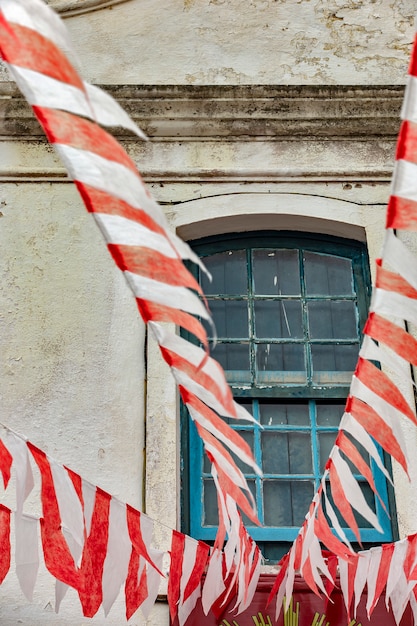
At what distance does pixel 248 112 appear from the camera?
6.23 m

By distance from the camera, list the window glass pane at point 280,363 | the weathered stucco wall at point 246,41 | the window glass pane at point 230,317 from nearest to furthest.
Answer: the window glass pane at point 280,363 → the window glass pane at point 230,317 → the weathered stucco wall at point 246,41

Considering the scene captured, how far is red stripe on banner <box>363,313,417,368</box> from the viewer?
3467 millimetres

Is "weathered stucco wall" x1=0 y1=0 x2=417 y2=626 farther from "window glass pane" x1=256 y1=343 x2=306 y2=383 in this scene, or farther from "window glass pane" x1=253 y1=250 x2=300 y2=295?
"window glass pane" x1=256 y1=343 x2=306 y2=383

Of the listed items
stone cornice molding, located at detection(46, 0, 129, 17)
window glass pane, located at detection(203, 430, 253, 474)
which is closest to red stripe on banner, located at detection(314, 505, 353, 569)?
window glass pane, located at detection(203, 430, 253, 474)

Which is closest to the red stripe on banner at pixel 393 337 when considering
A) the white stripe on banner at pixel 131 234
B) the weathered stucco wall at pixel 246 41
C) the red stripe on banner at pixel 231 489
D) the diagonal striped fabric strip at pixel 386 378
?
the diagonal striped fabric strip at pixel 386 378

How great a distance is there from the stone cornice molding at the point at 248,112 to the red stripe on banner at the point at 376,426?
2755 millimetres

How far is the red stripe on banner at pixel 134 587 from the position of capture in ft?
14.2

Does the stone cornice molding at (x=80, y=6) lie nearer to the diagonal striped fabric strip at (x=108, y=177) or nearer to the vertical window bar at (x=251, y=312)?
the vertical window bar at (x=251, y=312)

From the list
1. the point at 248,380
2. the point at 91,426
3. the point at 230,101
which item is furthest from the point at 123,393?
the point at 230,101

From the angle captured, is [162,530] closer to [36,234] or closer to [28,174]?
[36,234]

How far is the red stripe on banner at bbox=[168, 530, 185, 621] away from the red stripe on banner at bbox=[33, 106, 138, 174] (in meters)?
2.06

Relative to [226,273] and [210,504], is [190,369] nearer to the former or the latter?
[210,504]

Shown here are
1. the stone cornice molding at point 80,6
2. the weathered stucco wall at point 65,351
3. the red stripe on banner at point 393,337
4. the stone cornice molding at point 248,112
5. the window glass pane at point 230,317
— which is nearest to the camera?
the red stripe on banner at point 393,337

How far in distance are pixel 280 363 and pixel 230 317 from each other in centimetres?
40
